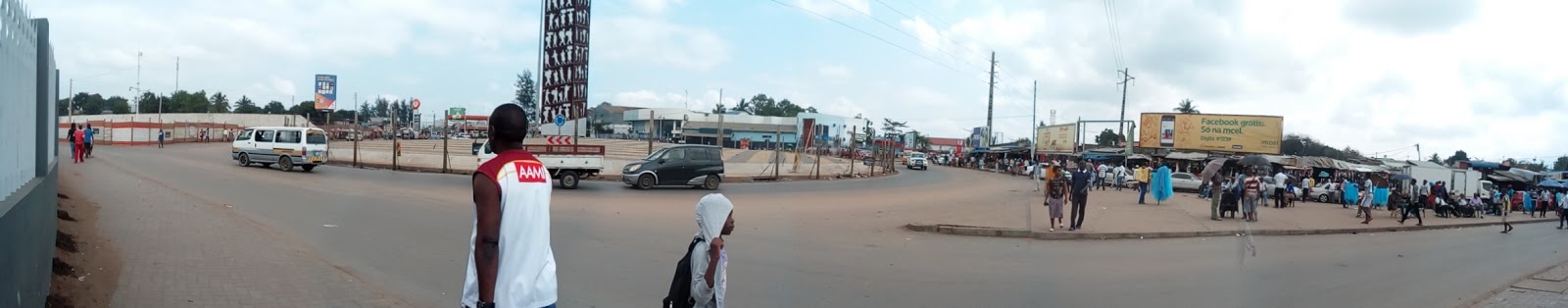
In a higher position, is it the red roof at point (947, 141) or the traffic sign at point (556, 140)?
the red roof at point (947, 141)

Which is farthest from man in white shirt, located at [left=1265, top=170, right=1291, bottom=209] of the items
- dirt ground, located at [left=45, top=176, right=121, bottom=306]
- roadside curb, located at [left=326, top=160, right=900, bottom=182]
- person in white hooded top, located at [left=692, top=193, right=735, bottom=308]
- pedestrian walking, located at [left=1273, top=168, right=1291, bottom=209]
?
dirt ground, located at [left=45, top=176, right=121, bottom=306]

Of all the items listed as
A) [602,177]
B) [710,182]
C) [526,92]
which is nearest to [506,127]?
[710,182]

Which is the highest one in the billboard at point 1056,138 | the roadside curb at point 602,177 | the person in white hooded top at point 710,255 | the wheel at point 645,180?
the billboard at point 1056,138

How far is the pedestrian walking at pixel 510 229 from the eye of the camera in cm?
276

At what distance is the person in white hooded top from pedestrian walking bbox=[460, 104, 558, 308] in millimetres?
810

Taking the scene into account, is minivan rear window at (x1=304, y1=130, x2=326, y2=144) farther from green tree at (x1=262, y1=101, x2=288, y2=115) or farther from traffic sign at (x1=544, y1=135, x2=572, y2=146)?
green tree at (x1=262, y1=101, x2=288, y2=115)

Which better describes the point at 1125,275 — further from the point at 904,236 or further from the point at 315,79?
the point at 315,79

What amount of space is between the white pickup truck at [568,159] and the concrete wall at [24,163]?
46.1ft

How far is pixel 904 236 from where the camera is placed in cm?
1252

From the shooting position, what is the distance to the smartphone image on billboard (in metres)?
46.6

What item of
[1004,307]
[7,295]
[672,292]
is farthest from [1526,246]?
[7,295]

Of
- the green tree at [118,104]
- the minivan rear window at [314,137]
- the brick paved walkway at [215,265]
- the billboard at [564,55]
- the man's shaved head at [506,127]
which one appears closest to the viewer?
the man's shaved head at [506,127]

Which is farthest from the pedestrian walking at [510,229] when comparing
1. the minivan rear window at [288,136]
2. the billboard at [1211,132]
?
the billboard at [1211,132]

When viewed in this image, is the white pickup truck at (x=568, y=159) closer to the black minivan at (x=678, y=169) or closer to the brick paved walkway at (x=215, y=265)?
the black minivan at (x=678, y=169)
